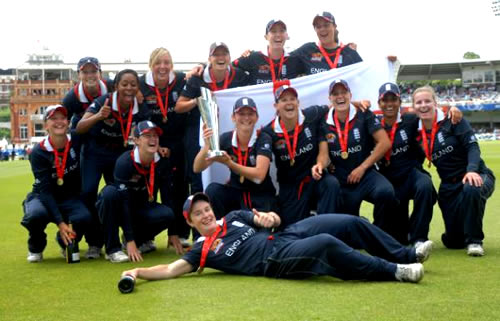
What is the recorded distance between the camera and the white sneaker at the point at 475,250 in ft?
20.5

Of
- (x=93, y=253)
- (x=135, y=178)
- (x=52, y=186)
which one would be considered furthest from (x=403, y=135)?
(x=52, y=186)

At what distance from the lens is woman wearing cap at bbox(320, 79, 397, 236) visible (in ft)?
22.5

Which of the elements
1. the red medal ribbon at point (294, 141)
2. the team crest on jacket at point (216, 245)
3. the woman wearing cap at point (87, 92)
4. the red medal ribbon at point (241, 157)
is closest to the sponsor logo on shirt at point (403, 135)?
the red medal ribbon at point (294, 141)

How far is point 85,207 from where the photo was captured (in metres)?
7.27

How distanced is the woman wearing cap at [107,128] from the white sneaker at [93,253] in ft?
0.04

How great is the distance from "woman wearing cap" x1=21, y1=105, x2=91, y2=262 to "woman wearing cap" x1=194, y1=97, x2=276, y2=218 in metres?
1.49

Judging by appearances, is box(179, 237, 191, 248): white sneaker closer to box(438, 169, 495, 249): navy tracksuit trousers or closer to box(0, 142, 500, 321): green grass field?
box(0, 142, 500, 321): green grass field

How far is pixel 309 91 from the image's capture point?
7918 mm

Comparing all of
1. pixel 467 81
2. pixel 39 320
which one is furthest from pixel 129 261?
pixel 467 81

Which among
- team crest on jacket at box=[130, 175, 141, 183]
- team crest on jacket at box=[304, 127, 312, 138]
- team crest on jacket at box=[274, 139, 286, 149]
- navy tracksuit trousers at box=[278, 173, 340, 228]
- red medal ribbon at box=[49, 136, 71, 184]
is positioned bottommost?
navy tracksuit trousers at box=[278, 173, 340, 228]

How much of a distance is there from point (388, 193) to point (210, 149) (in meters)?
1.91

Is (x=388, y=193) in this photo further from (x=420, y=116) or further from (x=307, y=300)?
(x=307, y=300)

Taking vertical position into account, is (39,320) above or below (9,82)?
below

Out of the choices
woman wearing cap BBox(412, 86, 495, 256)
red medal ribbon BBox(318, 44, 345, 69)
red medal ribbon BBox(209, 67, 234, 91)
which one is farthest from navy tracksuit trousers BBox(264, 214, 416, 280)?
red medal ribbon BBox(318, 44, 345, 69)
